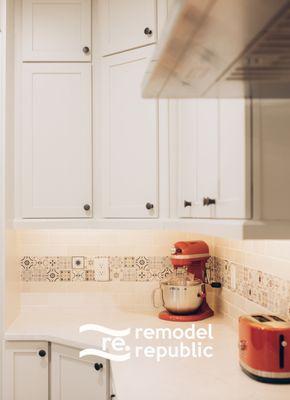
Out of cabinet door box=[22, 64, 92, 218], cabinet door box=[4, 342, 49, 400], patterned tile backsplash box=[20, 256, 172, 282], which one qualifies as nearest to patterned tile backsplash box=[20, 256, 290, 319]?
patterned tile backsplash box=[20, 256, 172, 282]

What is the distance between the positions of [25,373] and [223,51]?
2028 mm

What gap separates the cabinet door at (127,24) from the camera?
2461mm

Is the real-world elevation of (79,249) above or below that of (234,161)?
below

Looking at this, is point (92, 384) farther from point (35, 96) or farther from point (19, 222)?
point (35, 96)

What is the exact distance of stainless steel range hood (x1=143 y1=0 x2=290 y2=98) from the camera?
2.43 ft

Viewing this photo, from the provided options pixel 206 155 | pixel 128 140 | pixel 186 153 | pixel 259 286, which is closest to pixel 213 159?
pixel 206 155

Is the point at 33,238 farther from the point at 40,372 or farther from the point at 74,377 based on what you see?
the point at 74,377

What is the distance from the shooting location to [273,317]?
179cm

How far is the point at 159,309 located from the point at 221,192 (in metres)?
1.45

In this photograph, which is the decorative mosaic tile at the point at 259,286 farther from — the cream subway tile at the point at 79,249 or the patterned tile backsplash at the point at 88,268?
the cream subway tile at the point at 79,249

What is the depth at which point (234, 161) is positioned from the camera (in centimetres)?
149

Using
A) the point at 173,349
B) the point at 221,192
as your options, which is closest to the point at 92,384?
the point at 173,349

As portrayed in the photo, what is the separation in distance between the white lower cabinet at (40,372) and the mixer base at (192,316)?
0.55 meters

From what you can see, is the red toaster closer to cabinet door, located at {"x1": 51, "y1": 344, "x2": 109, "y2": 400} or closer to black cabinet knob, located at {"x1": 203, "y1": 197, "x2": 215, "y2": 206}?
black cabinet knob, located at {"x1": 203, "y1": 197, "x2": 215, "y2": 206}
